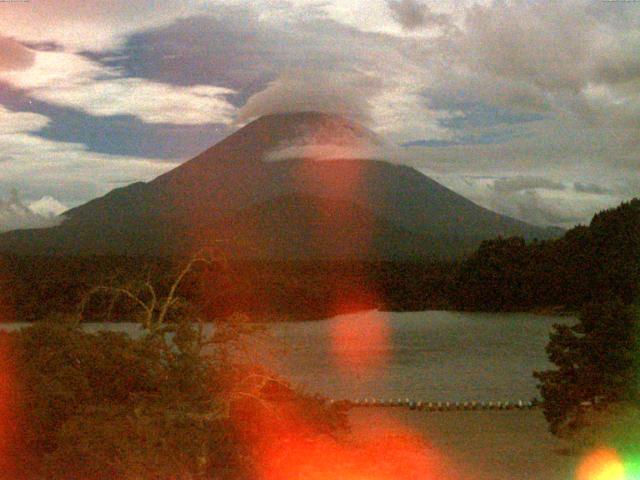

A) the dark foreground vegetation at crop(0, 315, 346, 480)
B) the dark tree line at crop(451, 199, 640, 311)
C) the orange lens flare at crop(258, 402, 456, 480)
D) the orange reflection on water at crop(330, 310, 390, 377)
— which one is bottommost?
the orange reflection on water at crop(330, 310, 390, 377)

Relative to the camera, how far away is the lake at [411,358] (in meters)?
12.6

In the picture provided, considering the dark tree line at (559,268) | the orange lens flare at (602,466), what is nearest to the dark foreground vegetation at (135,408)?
the orange lens flare at (602,466)

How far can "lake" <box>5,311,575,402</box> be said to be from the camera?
41.4 ft

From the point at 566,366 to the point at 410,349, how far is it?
9821 millimetres

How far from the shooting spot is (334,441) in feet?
24.3

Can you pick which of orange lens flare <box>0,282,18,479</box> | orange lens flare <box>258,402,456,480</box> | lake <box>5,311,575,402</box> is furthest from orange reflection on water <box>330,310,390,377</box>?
orange lens flare <box>0,282,18,479</box>

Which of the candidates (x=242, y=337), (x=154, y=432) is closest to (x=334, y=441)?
(x=242, y=337)

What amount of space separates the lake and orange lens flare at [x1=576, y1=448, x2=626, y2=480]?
9.69ft

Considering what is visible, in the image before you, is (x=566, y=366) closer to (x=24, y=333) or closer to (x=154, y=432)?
(x=154, y=432)

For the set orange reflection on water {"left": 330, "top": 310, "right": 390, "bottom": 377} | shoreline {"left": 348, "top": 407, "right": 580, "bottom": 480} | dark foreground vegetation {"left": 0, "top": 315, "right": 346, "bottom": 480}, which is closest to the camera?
dark foreground vegetation {"left": 0, "top": 315, "right": 346, "bottom": 480}

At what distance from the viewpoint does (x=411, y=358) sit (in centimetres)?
1700

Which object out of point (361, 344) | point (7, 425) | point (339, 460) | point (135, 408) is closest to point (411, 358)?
point (361, 344)

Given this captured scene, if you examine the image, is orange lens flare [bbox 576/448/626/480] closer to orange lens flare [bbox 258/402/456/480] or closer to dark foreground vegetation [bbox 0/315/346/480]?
orange lens flare [bbox 258/402/456/480]

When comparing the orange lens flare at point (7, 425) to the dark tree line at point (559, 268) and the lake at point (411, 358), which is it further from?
the dark tree line at point (559, 268)
